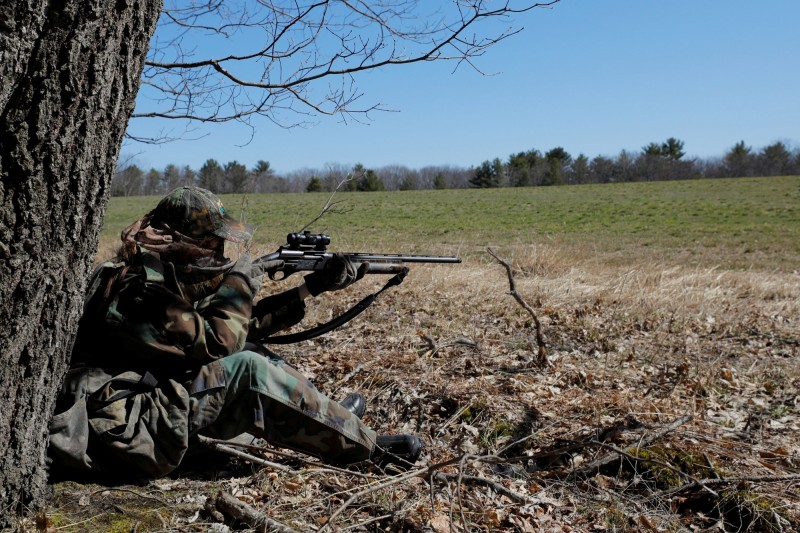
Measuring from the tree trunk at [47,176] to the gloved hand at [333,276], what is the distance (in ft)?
5.55

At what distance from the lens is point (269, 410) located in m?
3.33

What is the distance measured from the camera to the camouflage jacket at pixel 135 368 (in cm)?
297

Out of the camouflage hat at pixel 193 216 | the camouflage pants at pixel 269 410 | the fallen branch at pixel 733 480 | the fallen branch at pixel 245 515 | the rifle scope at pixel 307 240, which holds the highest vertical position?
the camouflage hat at pixel 193 216

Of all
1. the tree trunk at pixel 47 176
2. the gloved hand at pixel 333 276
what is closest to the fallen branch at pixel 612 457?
the gloved hand at pixel 333 276

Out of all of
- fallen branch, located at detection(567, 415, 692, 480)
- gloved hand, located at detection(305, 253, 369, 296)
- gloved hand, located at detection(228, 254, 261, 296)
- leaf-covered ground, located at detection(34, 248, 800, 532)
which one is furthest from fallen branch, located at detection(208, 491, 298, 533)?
fallen branch, located at detection(567, 415, 692, 480)

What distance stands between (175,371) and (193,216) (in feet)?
2.53

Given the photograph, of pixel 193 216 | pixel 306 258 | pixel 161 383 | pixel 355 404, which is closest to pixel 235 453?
pixel 161 383

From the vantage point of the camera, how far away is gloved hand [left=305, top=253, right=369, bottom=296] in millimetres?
4223

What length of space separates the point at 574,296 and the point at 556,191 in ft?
163

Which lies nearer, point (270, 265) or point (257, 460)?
point (257, 460)

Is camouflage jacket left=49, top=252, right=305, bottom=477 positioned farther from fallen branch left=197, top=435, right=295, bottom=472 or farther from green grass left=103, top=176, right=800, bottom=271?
green grass left=103, top=176, right=800, bottom=271

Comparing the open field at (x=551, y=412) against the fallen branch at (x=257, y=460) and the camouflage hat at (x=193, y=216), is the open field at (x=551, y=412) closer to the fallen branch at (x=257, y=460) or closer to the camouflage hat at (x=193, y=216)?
the fallen branch at (x=257, y=460)

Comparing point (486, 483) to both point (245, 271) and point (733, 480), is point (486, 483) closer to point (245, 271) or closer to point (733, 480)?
point (733, 480)

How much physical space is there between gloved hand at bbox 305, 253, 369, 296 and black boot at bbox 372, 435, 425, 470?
3.54 feet
